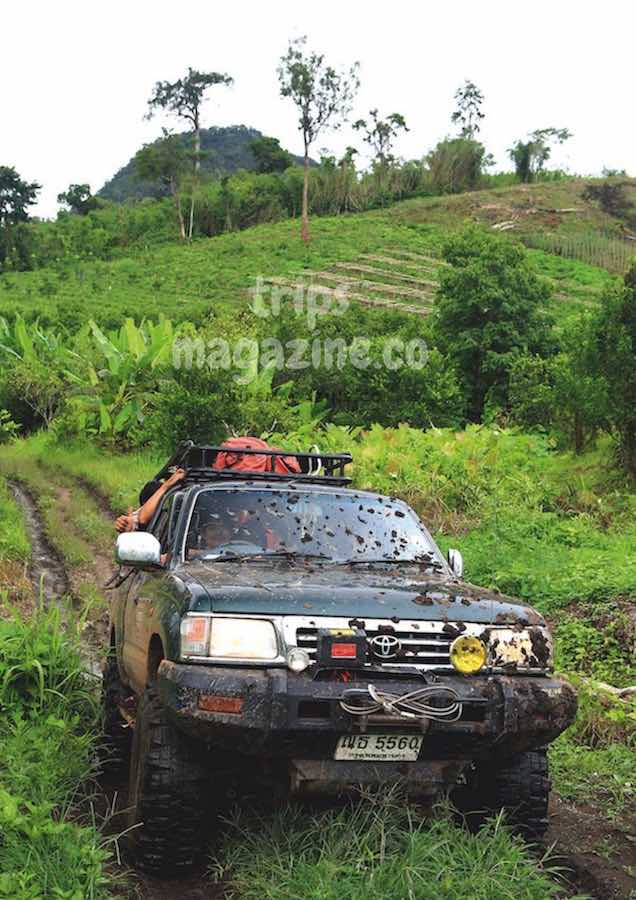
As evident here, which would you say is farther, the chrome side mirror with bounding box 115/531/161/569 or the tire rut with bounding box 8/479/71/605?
the tire rut with bounding box 8/479/71/605

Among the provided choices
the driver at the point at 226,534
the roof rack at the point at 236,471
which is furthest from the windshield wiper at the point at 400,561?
the roof rack at the point at 236,471

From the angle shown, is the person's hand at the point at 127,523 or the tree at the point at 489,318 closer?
the person's hand at the point at 127,523

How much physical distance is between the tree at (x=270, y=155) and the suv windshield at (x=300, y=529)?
95.9 metres

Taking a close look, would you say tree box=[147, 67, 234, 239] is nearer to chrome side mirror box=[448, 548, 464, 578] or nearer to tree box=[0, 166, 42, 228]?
tree box=[0, 166, 42, 228]

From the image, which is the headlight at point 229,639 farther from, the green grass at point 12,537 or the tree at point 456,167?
the tree at point 456,167

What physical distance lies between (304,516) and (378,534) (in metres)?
0.42

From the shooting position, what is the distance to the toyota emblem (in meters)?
4.54

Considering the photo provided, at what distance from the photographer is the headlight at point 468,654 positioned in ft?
15.1

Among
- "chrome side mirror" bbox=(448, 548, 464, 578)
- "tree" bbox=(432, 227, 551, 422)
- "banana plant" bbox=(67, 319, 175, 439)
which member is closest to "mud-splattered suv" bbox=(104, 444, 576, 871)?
"chrome side mirror" bbox=(448, 548, 464, 578)

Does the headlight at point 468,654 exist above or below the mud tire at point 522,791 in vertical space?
above

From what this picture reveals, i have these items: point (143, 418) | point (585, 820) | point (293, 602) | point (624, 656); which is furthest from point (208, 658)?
point (143, 418)

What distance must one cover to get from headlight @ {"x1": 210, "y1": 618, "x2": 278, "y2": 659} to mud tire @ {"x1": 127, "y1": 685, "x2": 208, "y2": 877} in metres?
0.43

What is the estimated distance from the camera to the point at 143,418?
2691 centimetres

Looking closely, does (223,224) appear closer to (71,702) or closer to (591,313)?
(591,313)
